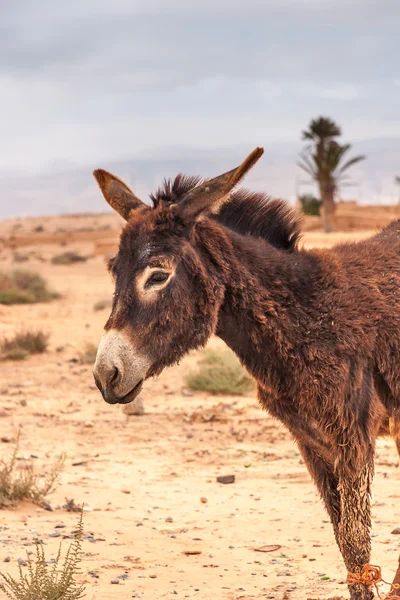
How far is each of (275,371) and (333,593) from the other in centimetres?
181

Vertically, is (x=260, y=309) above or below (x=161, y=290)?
below

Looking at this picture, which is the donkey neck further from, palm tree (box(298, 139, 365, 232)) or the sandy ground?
palm tree (box(298, 139, 365, 232))

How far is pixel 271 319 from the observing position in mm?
4684

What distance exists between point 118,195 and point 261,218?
32.2 inches

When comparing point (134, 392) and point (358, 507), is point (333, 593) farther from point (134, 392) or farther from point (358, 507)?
point (134, 392)

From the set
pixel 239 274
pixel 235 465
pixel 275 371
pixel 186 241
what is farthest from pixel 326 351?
pixel 235 465

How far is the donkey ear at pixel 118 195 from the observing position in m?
4.88

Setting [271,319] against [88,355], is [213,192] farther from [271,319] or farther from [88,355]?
[88,355]

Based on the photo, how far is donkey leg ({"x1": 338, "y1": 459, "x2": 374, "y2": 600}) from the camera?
15.6 ft

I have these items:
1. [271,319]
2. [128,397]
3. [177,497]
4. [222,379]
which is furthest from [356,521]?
[222,379]

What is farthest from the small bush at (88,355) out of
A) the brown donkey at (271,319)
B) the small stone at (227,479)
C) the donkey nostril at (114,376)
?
the donkey nostril at (114,376)

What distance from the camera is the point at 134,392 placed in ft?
14.2

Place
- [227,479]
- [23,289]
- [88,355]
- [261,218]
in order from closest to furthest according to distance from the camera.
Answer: [261,218] < [227,479] < [88,355] < [23,289]

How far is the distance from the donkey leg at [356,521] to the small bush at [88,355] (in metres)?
9.03
